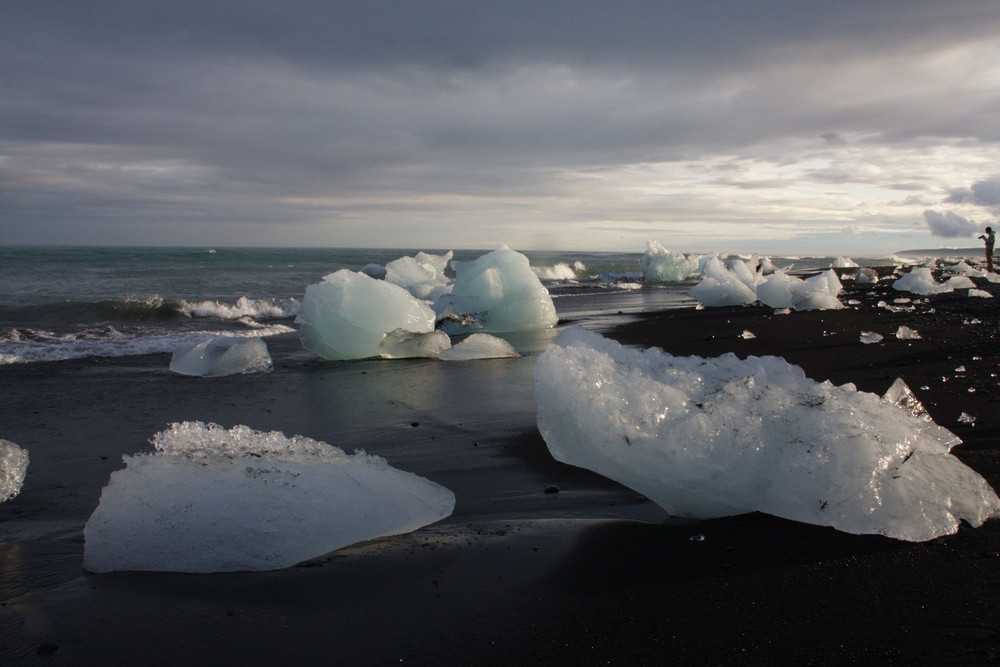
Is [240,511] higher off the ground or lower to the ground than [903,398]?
lower

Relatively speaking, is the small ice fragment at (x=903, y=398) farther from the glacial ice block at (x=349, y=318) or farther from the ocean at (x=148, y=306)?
the ocean at (x=148, y=306)

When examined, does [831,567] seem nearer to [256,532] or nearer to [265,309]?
[256,532]

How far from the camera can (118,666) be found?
70.1 inches

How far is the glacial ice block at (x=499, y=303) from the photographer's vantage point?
34.0 feet

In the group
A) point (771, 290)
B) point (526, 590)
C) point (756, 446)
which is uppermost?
point (771, 290)

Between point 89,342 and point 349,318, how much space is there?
403 cm

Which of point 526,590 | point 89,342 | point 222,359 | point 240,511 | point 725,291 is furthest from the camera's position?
point 725,291

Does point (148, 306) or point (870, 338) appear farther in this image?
point (148, 306)

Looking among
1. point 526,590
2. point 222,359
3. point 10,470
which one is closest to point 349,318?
point 222,359

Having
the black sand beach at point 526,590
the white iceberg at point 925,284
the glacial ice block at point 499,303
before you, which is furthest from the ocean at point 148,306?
the black sand beach at point 526,590

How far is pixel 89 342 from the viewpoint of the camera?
902 cm

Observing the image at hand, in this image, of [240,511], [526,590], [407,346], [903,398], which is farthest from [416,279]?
[526,590]

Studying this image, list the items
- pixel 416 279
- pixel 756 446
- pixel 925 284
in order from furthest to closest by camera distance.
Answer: pixel 416 279
pixel 925 284
pixel 756 446

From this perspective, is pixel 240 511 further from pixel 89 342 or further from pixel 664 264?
pixel 664 264
